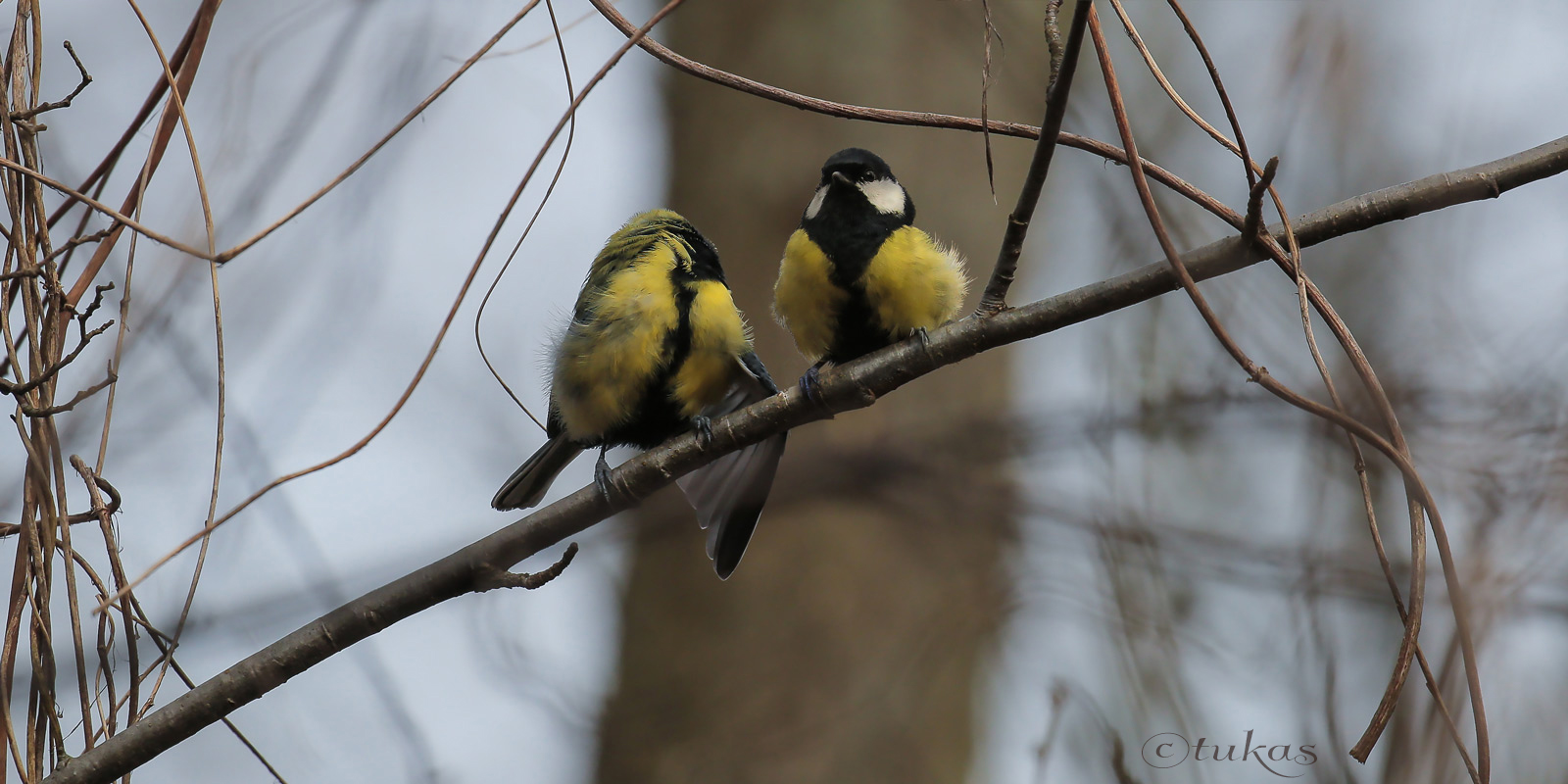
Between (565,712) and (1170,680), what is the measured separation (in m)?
1.71

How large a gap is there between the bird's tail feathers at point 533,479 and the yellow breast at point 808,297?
0.66 metres

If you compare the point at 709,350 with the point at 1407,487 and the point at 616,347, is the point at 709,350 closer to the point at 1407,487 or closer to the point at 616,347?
the point at 616,347

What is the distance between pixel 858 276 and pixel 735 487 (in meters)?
0.55

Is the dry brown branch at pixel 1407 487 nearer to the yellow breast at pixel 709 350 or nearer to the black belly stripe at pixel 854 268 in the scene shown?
Answer: the black belly stripe at pixel 854 268

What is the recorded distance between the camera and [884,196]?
2641 millimetres

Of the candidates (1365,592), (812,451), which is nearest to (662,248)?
(812,451)

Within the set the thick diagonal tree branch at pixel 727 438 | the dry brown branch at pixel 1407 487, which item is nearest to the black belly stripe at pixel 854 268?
the thick diagonal tree branch at pixel 727 438

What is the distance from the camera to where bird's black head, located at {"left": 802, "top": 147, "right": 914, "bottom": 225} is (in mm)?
2555

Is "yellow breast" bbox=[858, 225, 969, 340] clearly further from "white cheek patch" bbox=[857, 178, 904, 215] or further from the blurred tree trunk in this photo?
the blurred tree trunk

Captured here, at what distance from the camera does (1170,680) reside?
1.73 m

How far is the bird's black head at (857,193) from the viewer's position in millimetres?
2555

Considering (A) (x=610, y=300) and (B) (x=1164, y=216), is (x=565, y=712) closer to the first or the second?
(A) (x=610, y=300)

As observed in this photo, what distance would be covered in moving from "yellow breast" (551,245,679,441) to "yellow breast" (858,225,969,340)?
460 millimetres

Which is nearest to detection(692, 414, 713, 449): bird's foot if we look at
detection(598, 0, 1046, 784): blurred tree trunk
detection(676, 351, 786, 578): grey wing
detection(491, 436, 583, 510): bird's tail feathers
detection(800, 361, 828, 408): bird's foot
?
detection(800, 361, 828, 408): bird's foot
